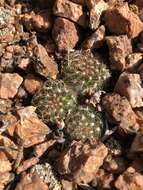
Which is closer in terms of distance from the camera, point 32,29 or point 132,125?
point 132,125

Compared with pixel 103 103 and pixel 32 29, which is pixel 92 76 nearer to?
pixel 103 103

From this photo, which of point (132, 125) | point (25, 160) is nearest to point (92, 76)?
point (132, 125)

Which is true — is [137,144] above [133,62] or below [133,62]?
below

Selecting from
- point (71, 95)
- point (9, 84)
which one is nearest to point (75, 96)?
point (71, 95)

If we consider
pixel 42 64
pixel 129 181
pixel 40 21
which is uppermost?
pixel 40 21

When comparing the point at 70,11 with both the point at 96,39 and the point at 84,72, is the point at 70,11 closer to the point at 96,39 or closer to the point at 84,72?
the point at 96,39
